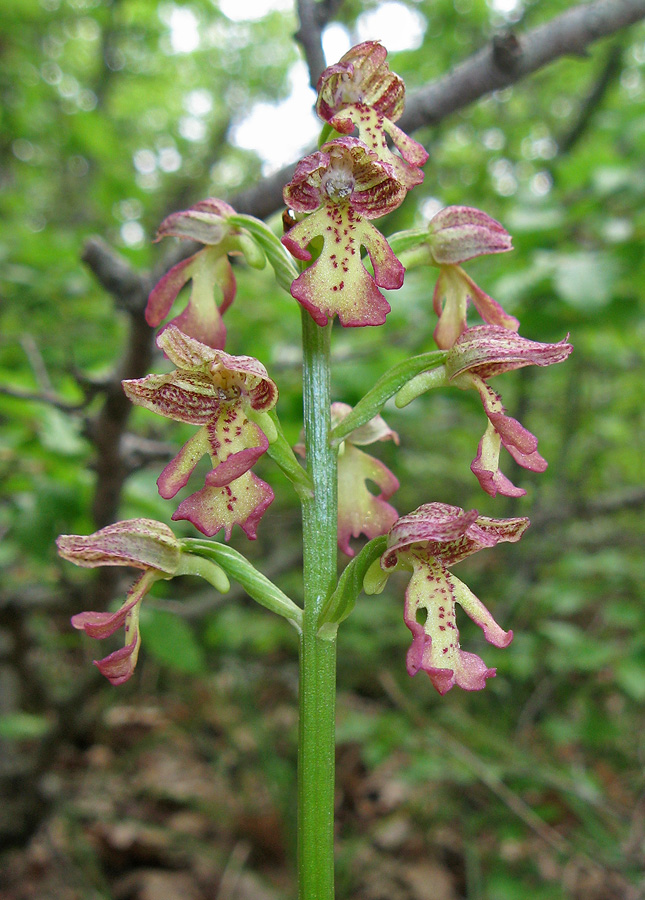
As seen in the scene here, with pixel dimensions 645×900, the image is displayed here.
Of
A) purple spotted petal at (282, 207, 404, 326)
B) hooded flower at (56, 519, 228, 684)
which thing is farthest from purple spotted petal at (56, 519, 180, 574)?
purple spotted petal at (282, 207, 404, 326)

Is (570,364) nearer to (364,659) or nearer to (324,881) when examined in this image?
(364,659)

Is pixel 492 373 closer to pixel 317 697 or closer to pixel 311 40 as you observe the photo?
pixel 317 697

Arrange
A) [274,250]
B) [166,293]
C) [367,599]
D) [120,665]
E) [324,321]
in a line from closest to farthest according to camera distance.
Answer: [324,321] < [120,665] < [274,250] < [166,293] < [367,599]

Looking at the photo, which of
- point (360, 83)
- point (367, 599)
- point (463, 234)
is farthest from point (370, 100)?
point (367, 599)

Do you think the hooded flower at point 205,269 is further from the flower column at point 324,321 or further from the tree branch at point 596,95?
the tree branch at point 596,95

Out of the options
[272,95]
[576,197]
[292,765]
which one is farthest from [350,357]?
[272,95]

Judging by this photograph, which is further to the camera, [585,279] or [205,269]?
[585,279]

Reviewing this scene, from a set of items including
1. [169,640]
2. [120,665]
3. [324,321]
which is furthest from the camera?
[169,640]
